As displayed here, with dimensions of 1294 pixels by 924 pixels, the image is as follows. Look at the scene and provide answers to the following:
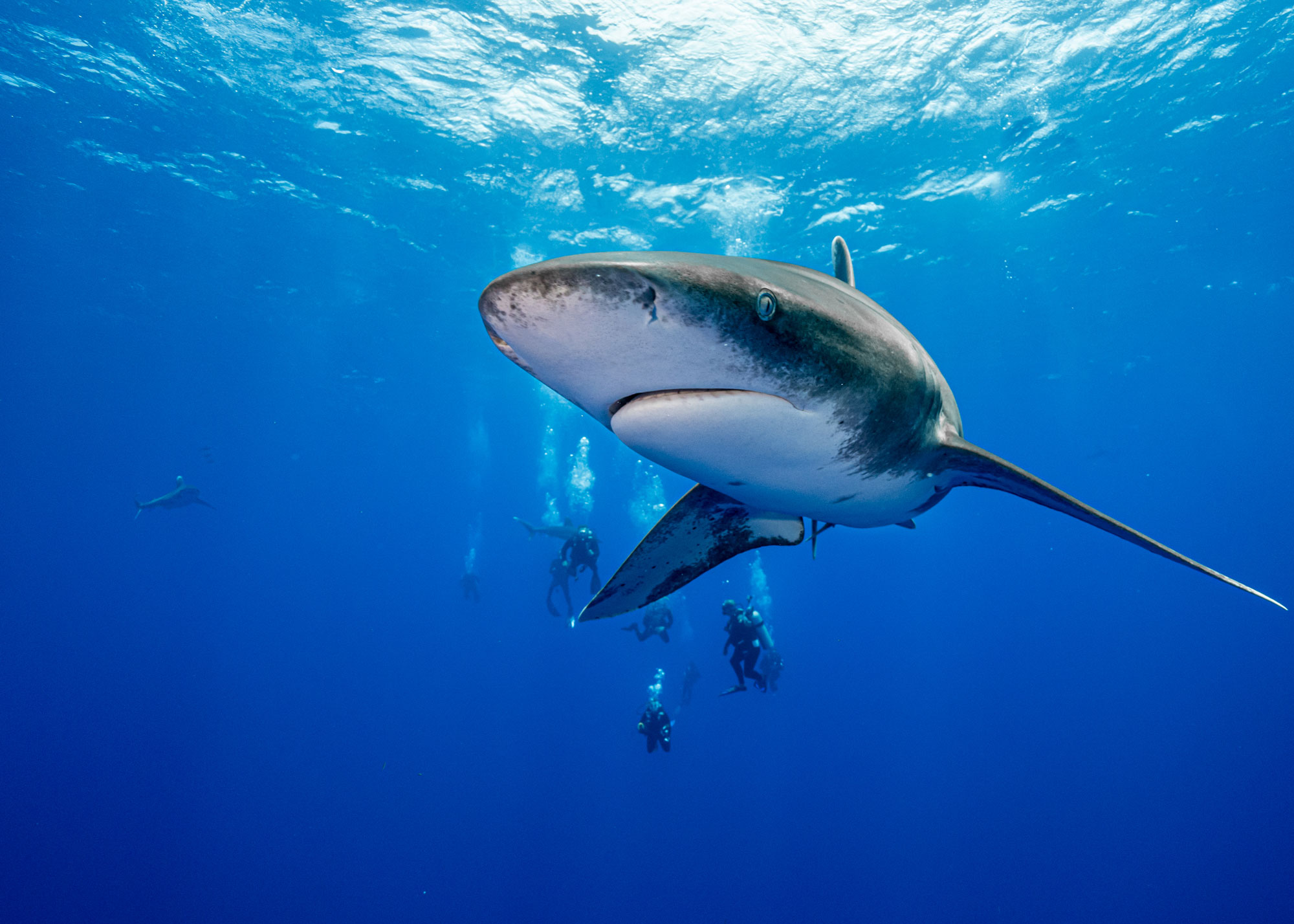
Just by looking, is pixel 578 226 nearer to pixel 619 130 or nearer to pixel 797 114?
pixel 619 130

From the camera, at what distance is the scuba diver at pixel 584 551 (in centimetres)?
1330

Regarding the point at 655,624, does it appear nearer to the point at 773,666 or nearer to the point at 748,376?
the point at 773,666

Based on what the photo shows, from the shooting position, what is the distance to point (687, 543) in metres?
3.24

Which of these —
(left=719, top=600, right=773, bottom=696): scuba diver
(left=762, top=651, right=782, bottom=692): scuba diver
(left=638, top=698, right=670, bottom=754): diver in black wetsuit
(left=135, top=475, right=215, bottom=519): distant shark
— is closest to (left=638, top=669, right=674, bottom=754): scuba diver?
(left=638, top=698, right=670, bottom=754): diver in black wetsuit

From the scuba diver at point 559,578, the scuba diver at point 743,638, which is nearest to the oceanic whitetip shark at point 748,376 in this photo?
the scuba diver at point 743,638

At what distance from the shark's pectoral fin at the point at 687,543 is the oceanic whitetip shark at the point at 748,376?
0.44 metres

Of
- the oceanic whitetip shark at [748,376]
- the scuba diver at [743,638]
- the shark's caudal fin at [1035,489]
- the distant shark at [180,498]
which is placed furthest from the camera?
the distant shark at [180,498]

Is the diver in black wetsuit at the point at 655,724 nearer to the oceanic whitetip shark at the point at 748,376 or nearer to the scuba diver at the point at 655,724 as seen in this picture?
the scuba diver at the point at 655,724

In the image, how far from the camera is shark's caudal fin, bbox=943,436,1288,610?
7.22 feet

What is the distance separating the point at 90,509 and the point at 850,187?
4325 inches

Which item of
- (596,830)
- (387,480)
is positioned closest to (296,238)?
(596,830)

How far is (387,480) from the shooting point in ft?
240

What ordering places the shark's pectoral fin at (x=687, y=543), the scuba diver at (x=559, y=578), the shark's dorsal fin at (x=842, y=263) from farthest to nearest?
1. the scuba diver at (x=559, y=578)
2. the shark's dorsal fin at (x=842, y=263)
3. the shark's pectoral fin at (x=687, y=543)

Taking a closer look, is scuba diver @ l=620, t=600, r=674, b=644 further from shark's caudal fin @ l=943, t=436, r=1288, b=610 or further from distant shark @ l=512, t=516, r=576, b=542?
shark's caudal fin @ l=943, t=436, r=1288, b=610
